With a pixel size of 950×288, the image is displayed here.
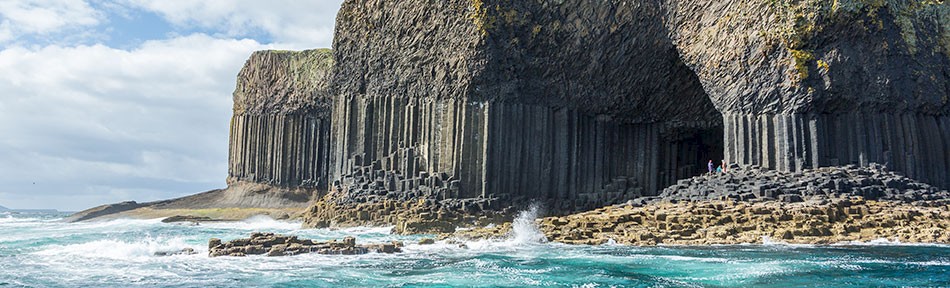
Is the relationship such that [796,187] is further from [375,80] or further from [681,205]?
[375,80]

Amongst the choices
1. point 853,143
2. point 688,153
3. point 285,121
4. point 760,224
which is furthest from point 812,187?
point 285,121

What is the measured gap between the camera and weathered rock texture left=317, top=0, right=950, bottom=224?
27594 mm

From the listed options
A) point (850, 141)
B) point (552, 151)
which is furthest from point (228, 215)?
point (850, 141)

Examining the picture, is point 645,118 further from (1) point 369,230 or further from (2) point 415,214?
(1) point 369,230

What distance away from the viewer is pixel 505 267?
1655cm

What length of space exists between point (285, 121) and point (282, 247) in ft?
91.5

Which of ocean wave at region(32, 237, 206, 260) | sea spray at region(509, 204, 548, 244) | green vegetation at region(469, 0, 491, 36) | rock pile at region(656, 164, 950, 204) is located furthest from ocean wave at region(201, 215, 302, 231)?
rock pile at region(656, 164, 950, 204)

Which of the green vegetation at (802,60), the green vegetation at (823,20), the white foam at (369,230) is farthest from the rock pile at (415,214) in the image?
the green vegetation at (823,20)

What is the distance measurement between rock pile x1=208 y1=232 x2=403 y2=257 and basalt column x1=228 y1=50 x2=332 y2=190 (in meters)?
25.2

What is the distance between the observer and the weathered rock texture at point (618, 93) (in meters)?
27.6

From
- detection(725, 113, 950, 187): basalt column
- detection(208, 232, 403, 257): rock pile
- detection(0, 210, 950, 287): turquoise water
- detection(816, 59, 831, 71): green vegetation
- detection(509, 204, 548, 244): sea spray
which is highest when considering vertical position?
detection(816, 59, 831, 71): green vegetation

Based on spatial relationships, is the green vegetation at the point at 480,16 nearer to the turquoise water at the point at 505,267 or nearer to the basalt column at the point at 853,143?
the basalt column at the point at 853,143

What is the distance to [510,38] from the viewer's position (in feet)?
104

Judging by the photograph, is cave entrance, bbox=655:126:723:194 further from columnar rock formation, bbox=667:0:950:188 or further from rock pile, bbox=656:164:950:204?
rock pile, bbox=656:164:950:204
